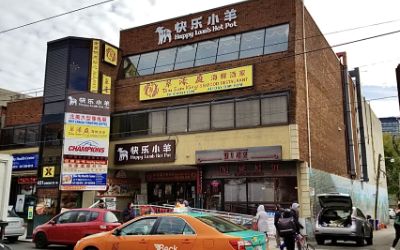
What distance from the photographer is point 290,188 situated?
20469mm

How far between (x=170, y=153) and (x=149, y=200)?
4.38 m

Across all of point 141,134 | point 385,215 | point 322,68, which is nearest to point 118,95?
point 141,134

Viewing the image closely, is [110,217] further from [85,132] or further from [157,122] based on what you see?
[157,122]

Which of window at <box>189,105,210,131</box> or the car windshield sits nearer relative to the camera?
the car windshield

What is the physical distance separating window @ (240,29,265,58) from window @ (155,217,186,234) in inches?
554

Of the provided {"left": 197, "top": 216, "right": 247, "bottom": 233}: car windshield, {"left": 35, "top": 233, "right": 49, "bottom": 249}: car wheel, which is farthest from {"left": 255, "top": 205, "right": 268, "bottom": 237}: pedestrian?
{"left": 35, "top": 233, "right": 49, "bottom": 249}: car wheel

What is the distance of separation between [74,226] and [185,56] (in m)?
12.6

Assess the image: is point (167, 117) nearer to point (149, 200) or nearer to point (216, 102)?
point (216, 102)

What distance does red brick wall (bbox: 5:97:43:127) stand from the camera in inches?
1123

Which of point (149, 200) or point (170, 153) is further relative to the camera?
point (149, 200)

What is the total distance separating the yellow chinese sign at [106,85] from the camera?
25297mm

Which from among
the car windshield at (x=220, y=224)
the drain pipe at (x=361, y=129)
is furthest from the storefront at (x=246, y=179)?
the drain pipe at (x=361, y=129)

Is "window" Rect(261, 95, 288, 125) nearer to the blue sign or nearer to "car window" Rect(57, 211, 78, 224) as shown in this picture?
"car window" Rect(57, 211, 78, 224)

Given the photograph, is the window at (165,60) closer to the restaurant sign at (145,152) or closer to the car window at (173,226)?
the restaurant sign at (145,152)
